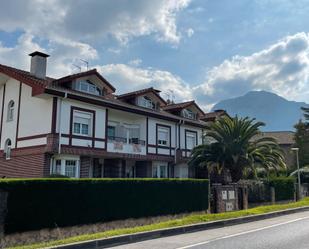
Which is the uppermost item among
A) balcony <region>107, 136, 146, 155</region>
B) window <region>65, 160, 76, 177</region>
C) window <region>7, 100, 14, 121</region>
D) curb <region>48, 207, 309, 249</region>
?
window <region>7, 100, 14, 121</region>

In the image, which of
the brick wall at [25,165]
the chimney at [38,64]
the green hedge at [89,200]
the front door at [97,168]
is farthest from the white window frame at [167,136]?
the green hedge at [89,200]

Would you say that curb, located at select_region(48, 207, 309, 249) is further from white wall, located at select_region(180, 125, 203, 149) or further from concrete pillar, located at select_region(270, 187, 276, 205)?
white wall, located at select_region(180, 125, 203, 149)

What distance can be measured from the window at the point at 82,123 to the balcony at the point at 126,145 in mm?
1966

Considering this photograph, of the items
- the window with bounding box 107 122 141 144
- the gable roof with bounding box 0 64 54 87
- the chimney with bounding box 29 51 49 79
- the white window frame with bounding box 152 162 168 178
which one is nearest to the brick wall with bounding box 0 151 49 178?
the gable roof with bounding box 0 64 54 87

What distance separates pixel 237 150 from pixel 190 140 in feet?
24.2

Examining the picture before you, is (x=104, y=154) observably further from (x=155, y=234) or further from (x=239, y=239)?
(x=239, y=239)

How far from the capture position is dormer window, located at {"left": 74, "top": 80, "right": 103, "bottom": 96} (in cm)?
2742

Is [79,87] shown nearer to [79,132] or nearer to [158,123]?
[79,132]

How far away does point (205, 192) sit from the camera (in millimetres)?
20953

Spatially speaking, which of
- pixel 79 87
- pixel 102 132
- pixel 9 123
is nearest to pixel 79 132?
pixel 102 132

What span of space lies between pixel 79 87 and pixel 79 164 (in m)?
5.44

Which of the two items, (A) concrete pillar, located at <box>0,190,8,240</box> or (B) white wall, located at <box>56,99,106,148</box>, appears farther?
(B) white wall, located at <box>56,99,106,148</box>

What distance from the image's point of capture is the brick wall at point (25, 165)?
78.5 feet

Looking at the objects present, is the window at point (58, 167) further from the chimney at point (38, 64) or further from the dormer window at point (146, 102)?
the dormer window at point (146, 102)
